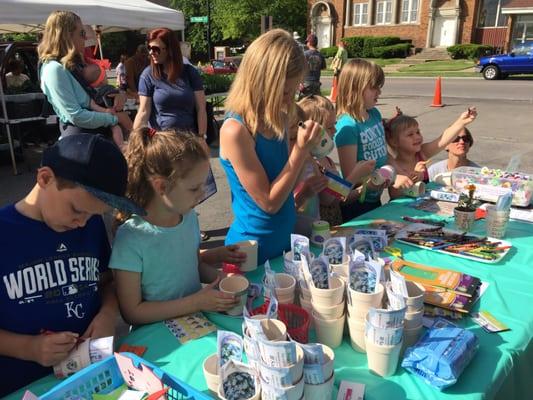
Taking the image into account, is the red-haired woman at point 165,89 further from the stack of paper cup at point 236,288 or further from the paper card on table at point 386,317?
the paper card on table at point 386,317

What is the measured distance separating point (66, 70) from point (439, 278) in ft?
10.2

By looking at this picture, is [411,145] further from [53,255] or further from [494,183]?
[53,255]

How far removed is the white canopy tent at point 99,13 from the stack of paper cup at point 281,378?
583cm

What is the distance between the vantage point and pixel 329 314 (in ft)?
4.49

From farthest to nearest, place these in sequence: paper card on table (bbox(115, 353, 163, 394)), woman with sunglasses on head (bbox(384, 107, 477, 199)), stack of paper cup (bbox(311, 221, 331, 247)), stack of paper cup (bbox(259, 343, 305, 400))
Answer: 1. woman with sunglasses on head (bbox(384, 107, 477, 199))
2. stack of paper cup (bbox(311, 221, 331, 247))
3. paper card on table (bbox(115, 353, 163, 394))
4. stack of paper cup (bbox(259, 343, 305, 400))

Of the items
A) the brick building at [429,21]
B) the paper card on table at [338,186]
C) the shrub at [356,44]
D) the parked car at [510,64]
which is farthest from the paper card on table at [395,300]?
the shrub at [356,44]

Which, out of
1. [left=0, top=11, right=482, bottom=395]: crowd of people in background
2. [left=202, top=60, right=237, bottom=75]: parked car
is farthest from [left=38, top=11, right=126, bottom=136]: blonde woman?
[left=202, top=60, right=237, bottom=75]: parked car

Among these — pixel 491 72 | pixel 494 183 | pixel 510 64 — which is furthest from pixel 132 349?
pixel 491 72

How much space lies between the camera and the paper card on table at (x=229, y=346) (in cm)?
117

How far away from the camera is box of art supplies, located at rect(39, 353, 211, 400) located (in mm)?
1068

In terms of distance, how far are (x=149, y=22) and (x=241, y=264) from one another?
6303mm

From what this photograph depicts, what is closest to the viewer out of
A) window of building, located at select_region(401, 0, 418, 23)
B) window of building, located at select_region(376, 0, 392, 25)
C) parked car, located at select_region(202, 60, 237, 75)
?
parked car, located at select_region(202, 60, 237, 75)

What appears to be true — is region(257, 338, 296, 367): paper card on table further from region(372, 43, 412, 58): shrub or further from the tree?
the tree

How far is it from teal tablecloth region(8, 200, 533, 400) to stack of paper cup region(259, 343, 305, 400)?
0.27 meters
